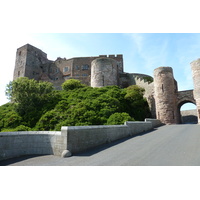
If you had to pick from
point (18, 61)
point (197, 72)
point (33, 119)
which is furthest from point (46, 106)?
point (18, 61)

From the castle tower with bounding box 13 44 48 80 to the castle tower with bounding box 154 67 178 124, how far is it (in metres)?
40.9

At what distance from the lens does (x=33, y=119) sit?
1625 cm

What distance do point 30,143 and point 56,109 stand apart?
10301mm

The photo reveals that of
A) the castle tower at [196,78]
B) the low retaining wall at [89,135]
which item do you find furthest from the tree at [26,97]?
the castle tower at [196,78]

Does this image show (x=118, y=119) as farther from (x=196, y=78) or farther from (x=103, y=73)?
(x=103, y=73)

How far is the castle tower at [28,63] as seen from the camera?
156 ft

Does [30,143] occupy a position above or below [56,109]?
below

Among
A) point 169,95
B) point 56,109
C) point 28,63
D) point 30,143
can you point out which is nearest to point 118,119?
point 30,143

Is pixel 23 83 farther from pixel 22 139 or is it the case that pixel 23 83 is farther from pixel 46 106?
pixel 22 139

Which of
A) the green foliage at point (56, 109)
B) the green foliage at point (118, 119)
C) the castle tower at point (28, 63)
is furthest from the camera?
the castle tower at point (28, 63)

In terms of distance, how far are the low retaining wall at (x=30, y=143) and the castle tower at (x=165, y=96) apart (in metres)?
19.6

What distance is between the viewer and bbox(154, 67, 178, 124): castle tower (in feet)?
71.6

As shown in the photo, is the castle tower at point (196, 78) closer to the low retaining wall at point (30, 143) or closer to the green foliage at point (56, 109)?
the green foliage at point (56, 109)

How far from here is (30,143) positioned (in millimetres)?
6668
